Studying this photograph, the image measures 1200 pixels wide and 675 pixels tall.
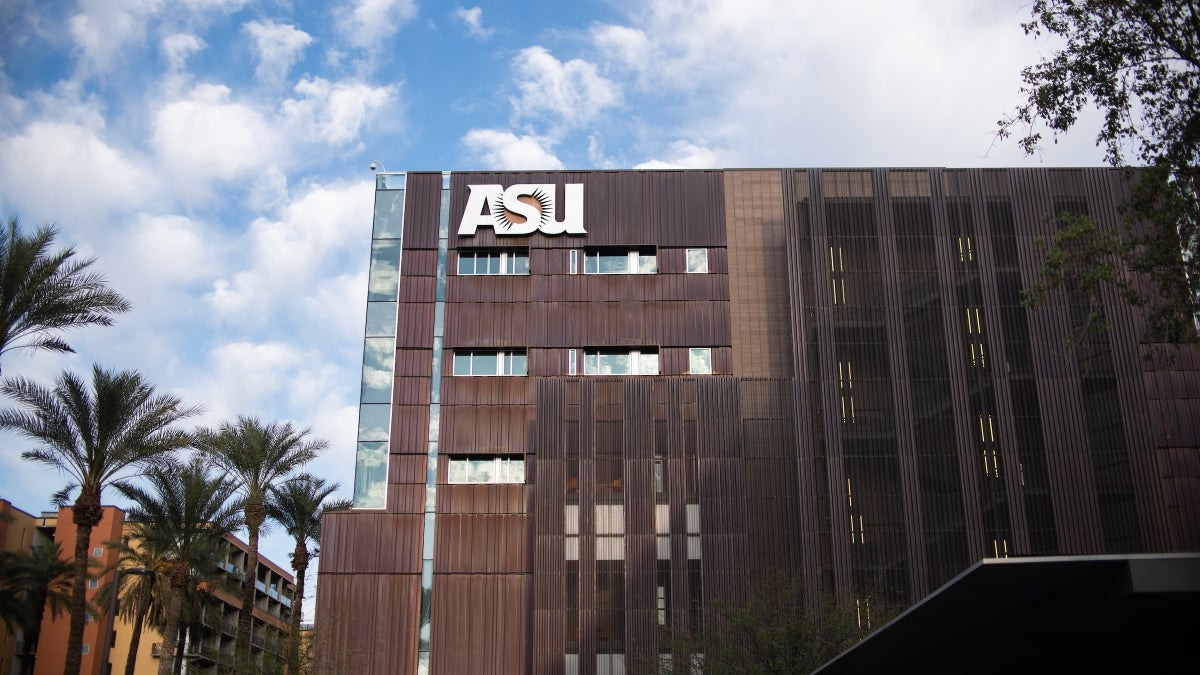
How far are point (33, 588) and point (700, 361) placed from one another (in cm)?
3622

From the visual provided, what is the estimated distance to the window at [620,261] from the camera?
187ft

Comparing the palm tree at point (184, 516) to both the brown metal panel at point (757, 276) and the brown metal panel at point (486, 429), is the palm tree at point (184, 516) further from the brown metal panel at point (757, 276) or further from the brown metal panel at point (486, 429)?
the brown metal panel at point (757, 276)

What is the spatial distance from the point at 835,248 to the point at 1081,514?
617 inches

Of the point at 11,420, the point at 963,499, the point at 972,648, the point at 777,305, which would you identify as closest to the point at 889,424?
the point at 963,499

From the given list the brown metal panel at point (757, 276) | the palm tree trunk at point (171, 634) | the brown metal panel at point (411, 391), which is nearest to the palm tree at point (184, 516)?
the palm tree trunk at point (171, 634)

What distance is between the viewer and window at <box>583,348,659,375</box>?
55.4 metres

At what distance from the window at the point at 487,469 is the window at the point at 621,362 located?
5.54 m

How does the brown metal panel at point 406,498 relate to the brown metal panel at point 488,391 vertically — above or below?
below

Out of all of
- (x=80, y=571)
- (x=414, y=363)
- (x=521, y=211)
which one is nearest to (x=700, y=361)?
(x=521, y=211)

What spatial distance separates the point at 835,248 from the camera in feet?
175

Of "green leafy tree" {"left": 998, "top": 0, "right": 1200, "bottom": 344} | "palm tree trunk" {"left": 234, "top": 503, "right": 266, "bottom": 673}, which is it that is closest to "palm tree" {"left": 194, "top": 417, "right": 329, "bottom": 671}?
"palm tree trunk" {"left": 234, "top": 503, "right": 266, "bottom": 673}

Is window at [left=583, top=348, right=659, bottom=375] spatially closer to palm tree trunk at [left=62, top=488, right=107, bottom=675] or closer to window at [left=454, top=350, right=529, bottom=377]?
window at [left=454, top=350, right=529, bottom=377]

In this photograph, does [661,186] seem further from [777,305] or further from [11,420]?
[11,420]

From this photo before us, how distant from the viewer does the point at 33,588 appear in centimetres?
5972
